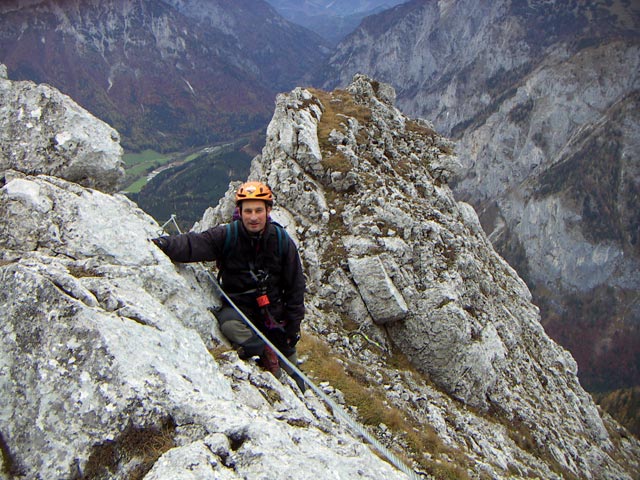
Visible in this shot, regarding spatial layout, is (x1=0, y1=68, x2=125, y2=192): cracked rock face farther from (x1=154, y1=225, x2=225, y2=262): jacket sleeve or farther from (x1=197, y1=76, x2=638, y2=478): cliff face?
(x1=197, y1=76, x2=638, y2=478): cliff face

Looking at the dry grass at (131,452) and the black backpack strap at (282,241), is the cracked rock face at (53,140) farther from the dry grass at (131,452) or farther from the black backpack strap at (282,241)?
the dry grass at (131,452)

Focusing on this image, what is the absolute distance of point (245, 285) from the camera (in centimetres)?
1092

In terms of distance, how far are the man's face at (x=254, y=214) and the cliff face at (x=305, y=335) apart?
234cm

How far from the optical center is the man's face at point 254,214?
32.3 ft

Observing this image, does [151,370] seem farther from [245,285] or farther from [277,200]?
[277,200]

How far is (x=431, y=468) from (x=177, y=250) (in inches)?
455

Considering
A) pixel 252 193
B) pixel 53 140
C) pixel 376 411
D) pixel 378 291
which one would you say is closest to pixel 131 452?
pixel 252 193

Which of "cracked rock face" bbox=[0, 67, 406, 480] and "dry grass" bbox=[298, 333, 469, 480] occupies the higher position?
"cracked rock face" bbox=[0, 67, 406, 480]

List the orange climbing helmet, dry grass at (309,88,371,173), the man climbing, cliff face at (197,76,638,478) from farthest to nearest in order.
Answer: dry grass at (309,88,371,173), cliff face at (197,76,638,478), the man climbing, the orange climbing helmet

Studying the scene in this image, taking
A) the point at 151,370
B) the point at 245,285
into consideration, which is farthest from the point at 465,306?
the point at 151,370

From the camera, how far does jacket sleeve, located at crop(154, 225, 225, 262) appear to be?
1048 centimetres

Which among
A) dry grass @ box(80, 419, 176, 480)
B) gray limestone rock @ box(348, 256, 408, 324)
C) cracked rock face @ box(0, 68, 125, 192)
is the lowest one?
gray limestone rock @ box(348, 256, 408, 324)

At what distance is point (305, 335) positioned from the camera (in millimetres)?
20906

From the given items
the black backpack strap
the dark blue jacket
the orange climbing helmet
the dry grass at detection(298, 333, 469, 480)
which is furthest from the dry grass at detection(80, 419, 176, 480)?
the dry grass at detection(298, 333, 469, 480)
